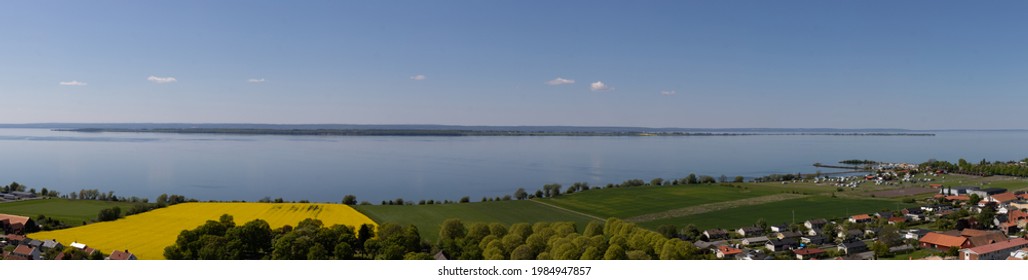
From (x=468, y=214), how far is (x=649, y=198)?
19.6 ft

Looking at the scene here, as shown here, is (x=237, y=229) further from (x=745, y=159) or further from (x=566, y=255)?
(x=745, y=159)

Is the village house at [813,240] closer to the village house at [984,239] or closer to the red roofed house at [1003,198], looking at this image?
the village house at [984,239]

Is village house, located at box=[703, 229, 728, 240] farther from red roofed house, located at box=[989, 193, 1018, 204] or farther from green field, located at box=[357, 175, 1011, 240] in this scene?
red roofed house, located at box=[989, 193, 1018, 204]

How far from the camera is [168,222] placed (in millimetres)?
8875

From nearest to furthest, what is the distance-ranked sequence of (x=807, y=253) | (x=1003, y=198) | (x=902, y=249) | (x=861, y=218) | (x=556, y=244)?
(x=556, y=244) → (x=902, y=249) → (x=807, y=253) → (x=861, y=218) → (x=1003, y=198)

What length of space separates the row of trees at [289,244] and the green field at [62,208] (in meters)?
4.23

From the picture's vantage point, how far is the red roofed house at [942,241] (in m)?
6.67

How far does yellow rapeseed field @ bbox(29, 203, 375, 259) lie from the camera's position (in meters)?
7.11

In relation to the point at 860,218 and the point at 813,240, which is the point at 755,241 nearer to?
the point at 813,240

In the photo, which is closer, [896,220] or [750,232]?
[750,232]

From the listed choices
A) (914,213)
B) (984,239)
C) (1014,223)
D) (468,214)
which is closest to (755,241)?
(984,239)

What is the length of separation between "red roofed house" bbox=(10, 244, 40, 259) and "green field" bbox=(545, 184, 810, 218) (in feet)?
31.9

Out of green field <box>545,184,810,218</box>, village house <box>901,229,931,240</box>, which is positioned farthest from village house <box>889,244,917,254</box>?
green field <box>545,184,810,218</box>

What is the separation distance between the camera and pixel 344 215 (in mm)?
10688
